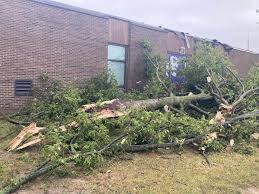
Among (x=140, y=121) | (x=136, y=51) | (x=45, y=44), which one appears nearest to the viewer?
(x=140, y=121)

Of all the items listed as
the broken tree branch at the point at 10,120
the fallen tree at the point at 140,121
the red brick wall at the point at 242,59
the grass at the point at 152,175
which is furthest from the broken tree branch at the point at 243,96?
the red brick wall at the point at 242,59

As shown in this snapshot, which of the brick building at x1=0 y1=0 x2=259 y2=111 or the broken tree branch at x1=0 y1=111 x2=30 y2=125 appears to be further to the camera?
the brick building at x1=0 y1=0 x2=259 y2=111

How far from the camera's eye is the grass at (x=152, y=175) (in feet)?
19.8

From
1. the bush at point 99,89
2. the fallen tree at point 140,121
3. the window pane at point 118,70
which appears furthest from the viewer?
the window pane at point 118,70

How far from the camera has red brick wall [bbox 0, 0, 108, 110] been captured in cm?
1090

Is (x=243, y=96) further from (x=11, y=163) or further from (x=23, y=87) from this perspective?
(x=11, y=163)

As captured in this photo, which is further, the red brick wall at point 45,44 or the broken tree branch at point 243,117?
the red brick wall at point 45,44

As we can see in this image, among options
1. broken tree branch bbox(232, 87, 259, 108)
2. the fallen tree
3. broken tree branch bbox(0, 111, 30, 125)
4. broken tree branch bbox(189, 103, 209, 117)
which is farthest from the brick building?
broken tree branch bbox(232, 87, 259, 108)

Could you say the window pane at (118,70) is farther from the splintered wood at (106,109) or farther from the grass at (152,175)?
the grass at (152,175)

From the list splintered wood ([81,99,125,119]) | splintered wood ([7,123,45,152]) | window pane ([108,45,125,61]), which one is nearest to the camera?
splintered wood ([7,123,45,152])

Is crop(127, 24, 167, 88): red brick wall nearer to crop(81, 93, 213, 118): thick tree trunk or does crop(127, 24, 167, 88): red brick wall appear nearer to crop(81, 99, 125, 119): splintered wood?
crop(81, 93, 213, 118): thick tree trunk

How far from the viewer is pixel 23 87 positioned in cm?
1132

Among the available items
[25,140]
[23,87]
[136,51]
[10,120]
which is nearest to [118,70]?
[136,51]

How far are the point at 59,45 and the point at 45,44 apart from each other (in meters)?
0.58
